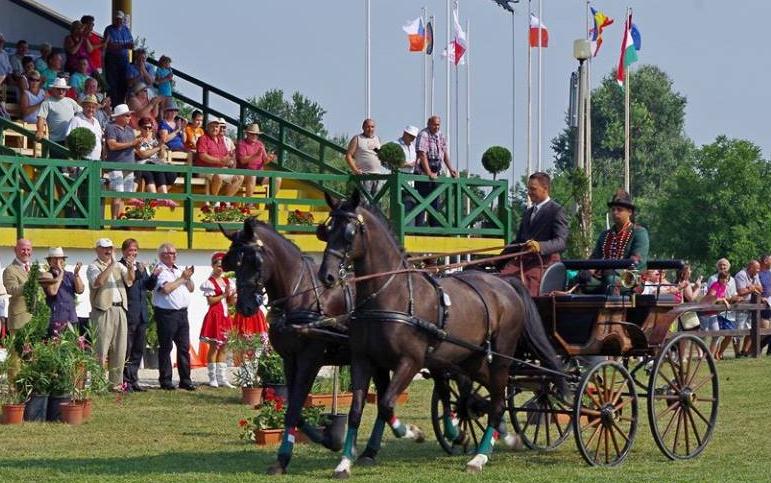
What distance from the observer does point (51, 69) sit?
26.1 meters

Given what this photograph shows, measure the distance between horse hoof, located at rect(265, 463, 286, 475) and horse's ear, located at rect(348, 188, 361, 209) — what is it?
7.13 feet

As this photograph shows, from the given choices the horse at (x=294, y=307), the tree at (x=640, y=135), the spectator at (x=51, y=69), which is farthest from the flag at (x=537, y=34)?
the tree at (x=640, y=135)

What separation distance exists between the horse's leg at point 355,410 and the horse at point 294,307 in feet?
1.90

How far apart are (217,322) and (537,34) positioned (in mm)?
27694

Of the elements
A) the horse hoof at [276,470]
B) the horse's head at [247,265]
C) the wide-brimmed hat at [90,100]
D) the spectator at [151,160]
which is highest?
the wide-brimmed hat at [90,100]

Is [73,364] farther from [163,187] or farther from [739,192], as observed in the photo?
[739,192]

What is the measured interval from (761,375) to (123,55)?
11581 mm

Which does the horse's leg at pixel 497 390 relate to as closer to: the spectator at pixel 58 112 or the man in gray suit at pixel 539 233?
the man in gray suit at pixel 539 233

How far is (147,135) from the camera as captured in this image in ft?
81.6

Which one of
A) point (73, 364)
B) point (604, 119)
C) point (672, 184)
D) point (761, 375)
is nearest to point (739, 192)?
point (672, 184)

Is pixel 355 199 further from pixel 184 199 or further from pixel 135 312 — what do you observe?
pixel 184 199

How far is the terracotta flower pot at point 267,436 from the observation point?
1541 cm

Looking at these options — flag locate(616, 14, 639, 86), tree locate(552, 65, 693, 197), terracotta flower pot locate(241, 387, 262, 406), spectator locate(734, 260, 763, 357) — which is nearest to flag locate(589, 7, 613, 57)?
flag locate(616, 14, 639, 86)

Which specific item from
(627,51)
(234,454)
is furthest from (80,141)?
(627,51)
